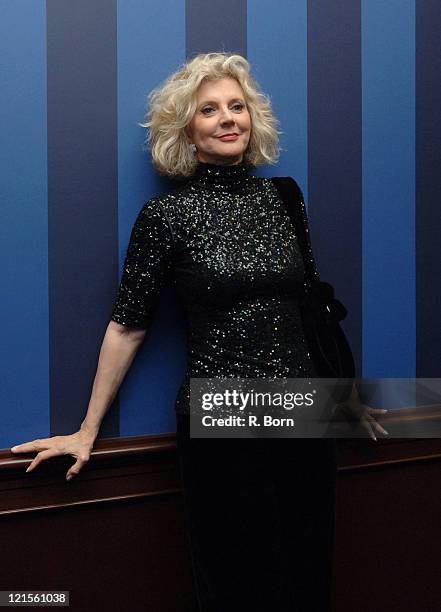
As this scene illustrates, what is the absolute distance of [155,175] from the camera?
162cm

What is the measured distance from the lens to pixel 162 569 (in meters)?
1.64

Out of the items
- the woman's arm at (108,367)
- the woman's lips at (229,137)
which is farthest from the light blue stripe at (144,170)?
the woman's lips at (229,137)

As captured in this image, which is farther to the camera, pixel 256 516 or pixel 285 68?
pixel 285 68

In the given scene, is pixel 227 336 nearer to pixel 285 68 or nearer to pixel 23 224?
pixel 23 224

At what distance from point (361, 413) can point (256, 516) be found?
1.68 feet

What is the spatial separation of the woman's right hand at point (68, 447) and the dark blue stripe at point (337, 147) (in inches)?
32.5

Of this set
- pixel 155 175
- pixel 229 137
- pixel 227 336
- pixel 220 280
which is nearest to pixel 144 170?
pixel 155 175

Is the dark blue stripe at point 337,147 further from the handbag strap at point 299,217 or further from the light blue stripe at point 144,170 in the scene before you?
the light blue stripe at point 144,170

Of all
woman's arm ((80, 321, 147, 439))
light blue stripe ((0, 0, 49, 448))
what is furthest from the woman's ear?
woman's arm ((80, 321, 147, 439))

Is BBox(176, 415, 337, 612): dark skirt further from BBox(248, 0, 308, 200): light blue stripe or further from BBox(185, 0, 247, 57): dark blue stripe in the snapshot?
BBox(185, 0, 247, 57): dark blue stripe

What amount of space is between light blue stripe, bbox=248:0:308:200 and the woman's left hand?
60 centimetres

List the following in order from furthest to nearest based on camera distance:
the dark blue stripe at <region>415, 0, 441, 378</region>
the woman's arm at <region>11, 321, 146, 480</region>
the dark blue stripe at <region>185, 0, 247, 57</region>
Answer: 1. the dark blue stripe at <region>415, 0, 441, 378</region>
2. the dark blue stripe at <region>185, 0, 247, 57</region>
3. the woman's arm at <region>11, 321, 146, 480</region>

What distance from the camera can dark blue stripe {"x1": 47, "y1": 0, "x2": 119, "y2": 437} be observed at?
1.52 meters

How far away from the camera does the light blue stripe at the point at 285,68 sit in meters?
1.69
